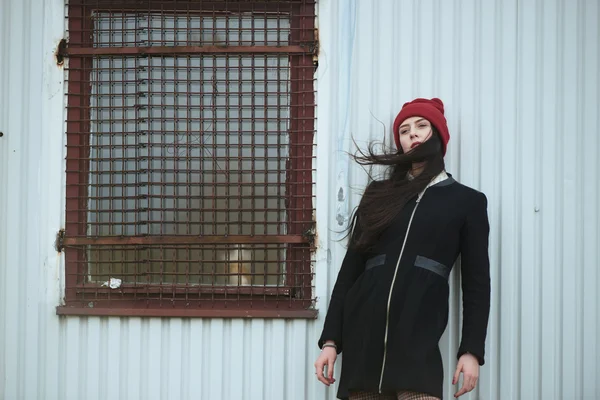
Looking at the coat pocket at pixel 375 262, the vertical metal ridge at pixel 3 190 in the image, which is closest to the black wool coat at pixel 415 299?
the coat pocket at pixel 375 262

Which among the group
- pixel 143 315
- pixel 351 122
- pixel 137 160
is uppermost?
pixel 351 122

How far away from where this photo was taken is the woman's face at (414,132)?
2.91 meters

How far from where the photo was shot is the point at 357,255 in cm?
292

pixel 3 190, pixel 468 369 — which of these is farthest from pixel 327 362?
pixel 3 190

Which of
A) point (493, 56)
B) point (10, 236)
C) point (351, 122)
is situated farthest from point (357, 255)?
point (10, 236)

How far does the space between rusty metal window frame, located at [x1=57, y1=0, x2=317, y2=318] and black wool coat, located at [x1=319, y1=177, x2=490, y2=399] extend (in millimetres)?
537

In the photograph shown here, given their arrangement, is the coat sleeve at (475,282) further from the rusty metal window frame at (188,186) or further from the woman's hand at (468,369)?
the rusty metal window frame at (188,186)

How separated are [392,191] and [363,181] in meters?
0.42

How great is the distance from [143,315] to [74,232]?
1.90 ft

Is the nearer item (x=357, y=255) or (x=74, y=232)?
(x=357, y=255)

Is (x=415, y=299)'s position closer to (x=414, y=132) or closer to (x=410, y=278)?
(x=410, y=278)

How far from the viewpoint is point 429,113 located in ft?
9.56

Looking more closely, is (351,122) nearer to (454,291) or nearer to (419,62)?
(419,62)

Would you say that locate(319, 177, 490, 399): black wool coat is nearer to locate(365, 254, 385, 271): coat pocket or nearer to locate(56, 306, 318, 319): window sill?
locate(365, 254, 385, 271): coat pocket
